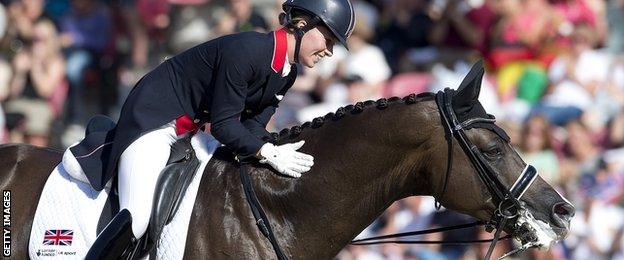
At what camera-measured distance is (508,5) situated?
13.1 metres

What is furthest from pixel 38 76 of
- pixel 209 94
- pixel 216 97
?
pixel 216 97

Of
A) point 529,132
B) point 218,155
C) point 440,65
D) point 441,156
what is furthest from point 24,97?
point 441,156

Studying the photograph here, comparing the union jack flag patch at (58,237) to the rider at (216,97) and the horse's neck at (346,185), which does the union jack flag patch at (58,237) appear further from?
the horse's neck at (346,185)

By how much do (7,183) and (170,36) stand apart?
751 cm

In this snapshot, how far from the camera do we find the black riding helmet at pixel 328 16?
21.1ft

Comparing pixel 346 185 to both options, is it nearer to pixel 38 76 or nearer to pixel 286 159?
pixel 286 159

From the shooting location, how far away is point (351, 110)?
659cm

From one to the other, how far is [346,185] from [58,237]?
62.3 inches

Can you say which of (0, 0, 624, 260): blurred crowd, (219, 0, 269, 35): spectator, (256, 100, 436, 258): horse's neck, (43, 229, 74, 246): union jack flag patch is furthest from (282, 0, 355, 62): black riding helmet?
(219, 0, 269, 35): spectator

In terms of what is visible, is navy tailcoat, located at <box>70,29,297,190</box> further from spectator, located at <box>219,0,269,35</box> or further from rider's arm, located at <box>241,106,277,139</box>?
spectator, located at <box>219,0,269,35</box>

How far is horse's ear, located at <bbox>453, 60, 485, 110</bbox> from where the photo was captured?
20.8ft

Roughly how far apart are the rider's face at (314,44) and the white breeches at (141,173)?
2.90ft

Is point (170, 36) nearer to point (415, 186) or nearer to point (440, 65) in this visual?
point (440, 65)

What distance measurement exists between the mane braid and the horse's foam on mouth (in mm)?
797
